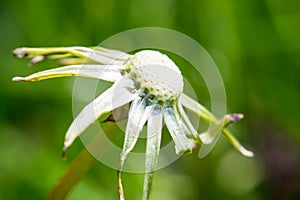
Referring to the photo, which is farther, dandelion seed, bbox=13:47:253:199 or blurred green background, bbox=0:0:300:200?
blurred green background, bbox=0:0:300:200

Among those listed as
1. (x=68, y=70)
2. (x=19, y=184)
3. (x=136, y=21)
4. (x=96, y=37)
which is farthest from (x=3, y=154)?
(x=68, y=70)

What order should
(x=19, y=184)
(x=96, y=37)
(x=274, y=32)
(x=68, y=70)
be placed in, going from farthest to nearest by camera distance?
1. (x=274, y=32)
2. (x=96, y=37)
3. (x=19, y=184)
4. (x=68, y=70)

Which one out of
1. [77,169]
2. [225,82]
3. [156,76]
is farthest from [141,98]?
[225,82]

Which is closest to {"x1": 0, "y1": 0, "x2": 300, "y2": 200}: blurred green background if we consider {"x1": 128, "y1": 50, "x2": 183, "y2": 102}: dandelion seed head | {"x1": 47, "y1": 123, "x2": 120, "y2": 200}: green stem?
{"x1": 47, "y1": 123, "x2": 120, "y2": 200}: green stem

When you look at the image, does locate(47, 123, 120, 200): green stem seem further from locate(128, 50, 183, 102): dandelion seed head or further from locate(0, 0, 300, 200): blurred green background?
locate(0, 0, 300, 200): blurred green background

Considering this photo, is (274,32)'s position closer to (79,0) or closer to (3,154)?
(79,0)

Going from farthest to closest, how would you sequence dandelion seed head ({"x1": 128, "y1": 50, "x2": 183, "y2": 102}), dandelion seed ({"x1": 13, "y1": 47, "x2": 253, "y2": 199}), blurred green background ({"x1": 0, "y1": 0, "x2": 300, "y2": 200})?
1. blurred green background ({"x1": 0, "y1": 0, "x2": 300, "y2": 200})
2. dandelion seed head ({"x1": 128, "y1": 50, "x2": 183, "y2": 102})
3. dandelion seed ({"x1": 13, "y1": 47, "x2": 253, "y2": 199})

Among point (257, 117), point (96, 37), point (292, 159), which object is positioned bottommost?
point (292, 159)

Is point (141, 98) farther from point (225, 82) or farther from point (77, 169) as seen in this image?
point (225, 82)

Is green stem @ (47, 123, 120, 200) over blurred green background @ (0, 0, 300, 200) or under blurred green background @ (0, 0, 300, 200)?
over
